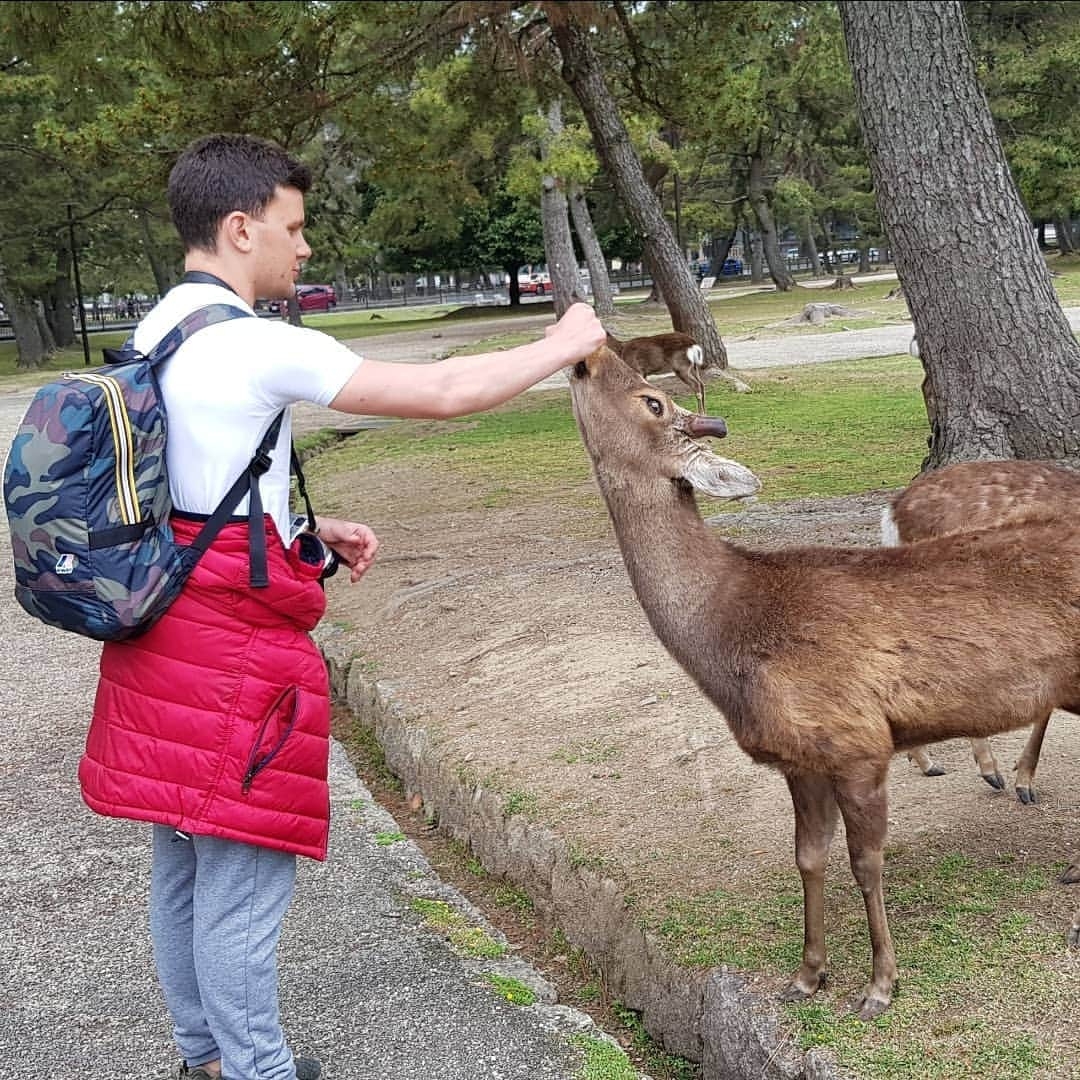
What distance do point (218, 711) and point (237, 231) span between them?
964 mm

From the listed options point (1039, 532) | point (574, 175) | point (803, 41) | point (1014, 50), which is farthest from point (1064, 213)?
point (1039, 532)

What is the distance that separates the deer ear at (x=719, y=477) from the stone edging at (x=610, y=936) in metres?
1.20

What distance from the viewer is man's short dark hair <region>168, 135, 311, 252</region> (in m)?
2.75

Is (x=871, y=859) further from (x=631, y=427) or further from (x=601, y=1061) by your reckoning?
(x=631, y=427)

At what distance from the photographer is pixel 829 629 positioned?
10.3ft

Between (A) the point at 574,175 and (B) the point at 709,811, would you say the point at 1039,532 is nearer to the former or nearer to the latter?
(B) the point at 709,811

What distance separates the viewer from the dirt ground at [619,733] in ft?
13.0

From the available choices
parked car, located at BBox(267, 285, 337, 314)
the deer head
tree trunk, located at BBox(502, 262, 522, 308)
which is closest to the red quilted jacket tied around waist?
the deer head

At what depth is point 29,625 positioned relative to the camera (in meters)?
8.59

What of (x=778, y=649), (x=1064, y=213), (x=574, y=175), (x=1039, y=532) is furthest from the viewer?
(x=1064, y=213)

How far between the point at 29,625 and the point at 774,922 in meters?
6.27

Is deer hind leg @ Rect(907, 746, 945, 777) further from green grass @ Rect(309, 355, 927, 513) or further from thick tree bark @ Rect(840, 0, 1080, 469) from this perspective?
green grass @ Rect(309, 355, 927, 513)

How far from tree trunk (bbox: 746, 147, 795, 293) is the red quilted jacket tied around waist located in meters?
42.1

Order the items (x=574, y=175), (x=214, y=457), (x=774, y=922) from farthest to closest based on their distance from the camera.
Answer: (x=574, y=175), (x=774, y=922), (x=214, y=457)
